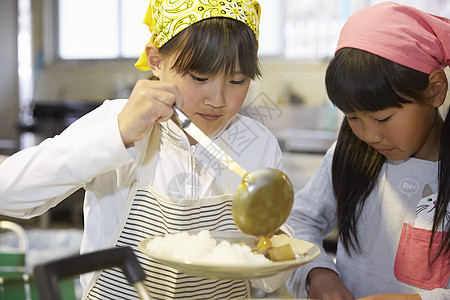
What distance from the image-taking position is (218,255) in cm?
69

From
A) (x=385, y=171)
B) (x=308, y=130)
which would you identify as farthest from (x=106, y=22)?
(x=385, y=171)

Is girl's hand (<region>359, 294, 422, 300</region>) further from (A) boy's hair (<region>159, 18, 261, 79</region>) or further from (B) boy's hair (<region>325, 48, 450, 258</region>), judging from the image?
(A) boy's hair (<region>159, 18, 261, 79</region>)

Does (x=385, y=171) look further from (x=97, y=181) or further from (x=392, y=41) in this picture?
(x=97, y=181)

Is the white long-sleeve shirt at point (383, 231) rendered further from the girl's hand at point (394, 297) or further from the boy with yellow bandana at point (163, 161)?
the boy with yellow bandana at point (163, 161)

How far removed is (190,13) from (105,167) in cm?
34

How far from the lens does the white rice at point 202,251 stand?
0.65 m

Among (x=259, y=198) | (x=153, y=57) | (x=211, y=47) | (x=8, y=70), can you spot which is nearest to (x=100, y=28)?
(x=8, y=70)

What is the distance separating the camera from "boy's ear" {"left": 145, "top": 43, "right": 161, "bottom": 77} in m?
0.99

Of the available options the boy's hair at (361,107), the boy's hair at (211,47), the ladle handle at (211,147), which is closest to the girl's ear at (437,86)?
the boy's hair at (361,107)

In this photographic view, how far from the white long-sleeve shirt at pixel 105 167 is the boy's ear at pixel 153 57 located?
0.10 meters

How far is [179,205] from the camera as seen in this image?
0.95m

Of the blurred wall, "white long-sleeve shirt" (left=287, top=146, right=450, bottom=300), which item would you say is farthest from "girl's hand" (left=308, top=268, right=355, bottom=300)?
the blurred wall

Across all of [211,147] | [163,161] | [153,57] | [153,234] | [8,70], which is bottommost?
[8,70]

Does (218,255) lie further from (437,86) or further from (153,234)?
(437,86)
